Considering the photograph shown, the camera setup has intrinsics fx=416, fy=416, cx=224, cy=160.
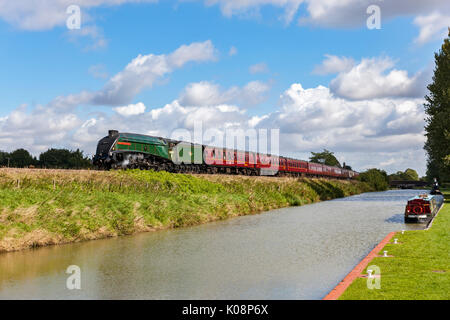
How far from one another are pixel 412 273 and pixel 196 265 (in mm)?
6471

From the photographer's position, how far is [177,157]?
4003cm

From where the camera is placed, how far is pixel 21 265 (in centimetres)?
1356

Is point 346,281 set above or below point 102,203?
below

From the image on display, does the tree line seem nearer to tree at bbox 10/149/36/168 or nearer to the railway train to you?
tree at bbox 10/149/36/168

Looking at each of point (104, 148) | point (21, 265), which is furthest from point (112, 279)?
point (104, 148)

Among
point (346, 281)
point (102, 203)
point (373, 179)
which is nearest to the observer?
point (346, 281)

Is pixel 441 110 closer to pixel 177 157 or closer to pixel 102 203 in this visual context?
pixel 177 157

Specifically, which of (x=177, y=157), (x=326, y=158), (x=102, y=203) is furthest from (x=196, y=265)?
(x=326, y=158)

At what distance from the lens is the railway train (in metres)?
32.5

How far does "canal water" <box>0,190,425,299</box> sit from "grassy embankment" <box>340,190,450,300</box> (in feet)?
4.08

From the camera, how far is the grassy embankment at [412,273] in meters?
8.74

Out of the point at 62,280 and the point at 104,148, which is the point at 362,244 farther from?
the point at 104,148

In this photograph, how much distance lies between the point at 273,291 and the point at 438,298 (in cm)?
367

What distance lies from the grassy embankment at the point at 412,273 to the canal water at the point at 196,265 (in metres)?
1.24
